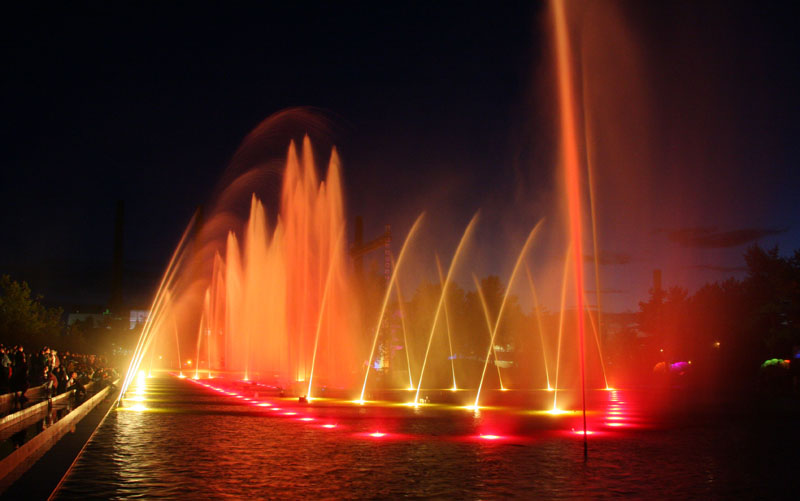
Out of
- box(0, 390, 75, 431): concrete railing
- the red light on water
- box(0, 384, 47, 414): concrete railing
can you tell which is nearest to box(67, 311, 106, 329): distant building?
box(0, 384, 47, 414): concrete railing

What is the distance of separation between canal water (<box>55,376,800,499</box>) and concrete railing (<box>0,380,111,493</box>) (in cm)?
75

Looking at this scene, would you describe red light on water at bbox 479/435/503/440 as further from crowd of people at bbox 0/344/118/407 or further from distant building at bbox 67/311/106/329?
distant building at bbox 67/311/106/329

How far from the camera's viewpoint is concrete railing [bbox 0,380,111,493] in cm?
1028

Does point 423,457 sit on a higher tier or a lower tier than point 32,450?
lower

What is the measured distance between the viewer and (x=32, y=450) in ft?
41.5

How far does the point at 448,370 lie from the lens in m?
58.0

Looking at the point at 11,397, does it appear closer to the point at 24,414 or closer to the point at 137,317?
the point at 24,414

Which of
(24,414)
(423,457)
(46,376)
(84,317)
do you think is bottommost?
(423,457)

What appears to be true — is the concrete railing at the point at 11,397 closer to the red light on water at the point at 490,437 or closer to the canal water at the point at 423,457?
the canal water at the point at 423,457

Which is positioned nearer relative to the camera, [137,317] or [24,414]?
A: [24,414]

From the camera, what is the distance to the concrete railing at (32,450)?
1028 centimetres

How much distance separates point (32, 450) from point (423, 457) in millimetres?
6422

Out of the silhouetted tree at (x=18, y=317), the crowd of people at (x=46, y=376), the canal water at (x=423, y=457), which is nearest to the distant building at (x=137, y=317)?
the silhouetted tree at (x=18, y=317)

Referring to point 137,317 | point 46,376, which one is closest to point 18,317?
point 46,376
